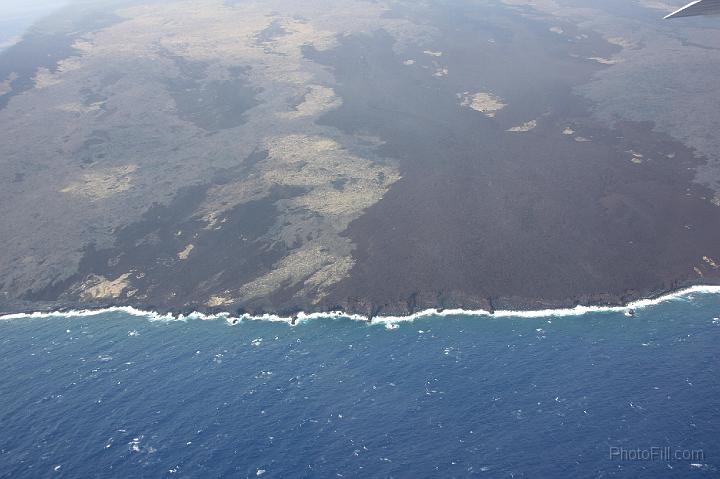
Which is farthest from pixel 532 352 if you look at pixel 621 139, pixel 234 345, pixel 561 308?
pixel 621 139

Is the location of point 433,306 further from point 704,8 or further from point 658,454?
point 704,8

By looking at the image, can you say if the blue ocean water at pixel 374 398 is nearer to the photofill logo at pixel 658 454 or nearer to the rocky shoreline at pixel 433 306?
the photofill logo at pixel 658 454

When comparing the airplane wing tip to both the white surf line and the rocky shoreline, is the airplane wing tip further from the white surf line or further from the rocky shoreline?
the white surf line

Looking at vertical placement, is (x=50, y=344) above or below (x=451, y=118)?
below

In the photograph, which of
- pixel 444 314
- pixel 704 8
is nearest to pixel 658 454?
pixel 444 314

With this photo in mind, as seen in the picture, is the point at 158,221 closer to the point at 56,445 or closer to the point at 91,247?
the point at 91,247

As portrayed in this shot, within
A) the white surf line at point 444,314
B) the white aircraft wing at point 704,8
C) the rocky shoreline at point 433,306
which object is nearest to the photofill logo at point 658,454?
the white surf line at point 444,314
